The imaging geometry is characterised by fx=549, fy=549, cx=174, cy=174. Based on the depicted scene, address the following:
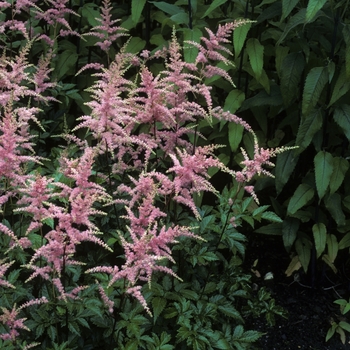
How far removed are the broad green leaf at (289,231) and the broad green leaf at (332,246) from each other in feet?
0.77

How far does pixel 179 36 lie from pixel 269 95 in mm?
879

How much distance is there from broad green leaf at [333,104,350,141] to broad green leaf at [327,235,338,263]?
2.81 ft

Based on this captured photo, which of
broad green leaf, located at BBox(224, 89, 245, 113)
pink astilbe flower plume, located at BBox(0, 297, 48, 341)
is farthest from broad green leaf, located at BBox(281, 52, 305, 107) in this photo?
pink astilbe flower plume, located at BBox(0, 297, 48, 341)

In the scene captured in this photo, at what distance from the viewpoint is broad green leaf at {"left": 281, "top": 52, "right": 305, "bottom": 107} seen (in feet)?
11.2

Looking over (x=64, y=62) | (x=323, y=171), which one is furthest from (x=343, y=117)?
(x=64, y=62)

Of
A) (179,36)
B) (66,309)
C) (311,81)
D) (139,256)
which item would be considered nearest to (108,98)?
(139,256)

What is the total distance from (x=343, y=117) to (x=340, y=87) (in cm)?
22

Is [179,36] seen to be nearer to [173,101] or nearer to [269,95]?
[269,95]

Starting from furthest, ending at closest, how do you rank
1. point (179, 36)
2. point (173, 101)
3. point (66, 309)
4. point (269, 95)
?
point (179, 36) → point (269, 95) → point (173, 101) → point (66, 309)

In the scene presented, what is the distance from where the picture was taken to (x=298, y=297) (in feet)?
13.5

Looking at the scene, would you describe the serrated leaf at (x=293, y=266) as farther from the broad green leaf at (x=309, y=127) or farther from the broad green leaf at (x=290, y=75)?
the broad green leaf at (x=290, y=75)

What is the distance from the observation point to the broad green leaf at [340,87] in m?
3.20

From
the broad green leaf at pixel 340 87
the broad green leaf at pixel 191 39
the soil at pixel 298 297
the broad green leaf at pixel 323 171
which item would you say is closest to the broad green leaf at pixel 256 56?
the broad green leaf at pixel 191 39

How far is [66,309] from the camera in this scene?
2521mm
